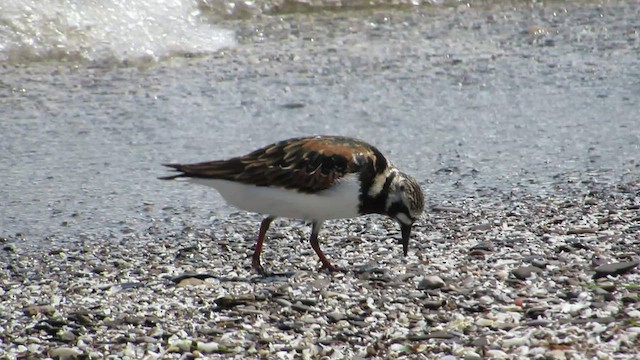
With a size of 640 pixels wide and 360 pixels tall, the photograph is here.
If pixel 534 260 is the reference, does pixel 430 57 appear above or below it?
above

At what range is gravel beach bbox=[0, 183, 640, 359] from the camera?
4082mm

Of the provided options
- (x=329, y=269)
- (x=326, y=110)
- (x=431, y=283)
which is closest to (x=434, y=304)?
(x=431, y=283)

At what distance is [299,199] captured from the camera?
16.0 ft

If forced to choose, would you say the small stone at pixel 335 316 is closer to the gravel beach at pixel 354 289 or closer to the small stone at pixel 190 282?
the gravel beach at pixel 354 289

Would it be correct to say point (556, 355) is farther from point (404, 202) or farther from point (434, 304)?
point (404, 202)

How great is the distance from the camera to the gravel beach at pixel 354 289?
4082mm

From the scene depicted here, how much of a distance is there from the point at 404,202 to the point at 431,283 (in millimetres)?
455

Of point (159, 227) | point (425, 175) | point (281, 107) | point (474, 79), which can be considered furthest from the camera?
point (474, 79)

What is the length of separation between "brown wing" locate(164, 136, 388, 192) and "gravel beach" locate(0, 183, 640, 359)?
0.39 meters

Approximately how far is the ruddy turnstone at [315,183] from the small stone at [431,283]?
38cm

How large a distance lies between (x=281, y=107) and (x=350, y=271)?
292 centimetres

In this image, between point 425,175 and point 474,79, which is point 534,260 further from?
point 474,79

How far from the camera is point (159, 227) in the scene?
561 centimetres

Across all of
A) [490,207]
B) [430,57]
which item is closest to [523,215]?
[490,207]
